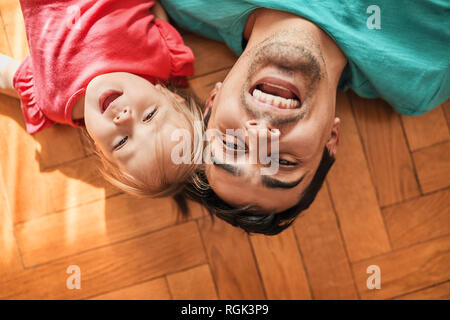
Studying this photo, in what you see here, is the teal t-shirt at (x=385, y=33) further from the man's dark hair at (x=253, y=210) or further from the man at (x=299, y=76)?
the man's dark hair at (x=253, y=210)

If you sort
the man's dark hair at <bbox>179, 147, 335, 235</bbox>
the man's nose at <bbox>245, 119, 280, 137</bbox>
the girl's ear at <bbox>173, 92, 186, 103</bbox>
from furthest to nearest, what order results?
the girl's ear at <bbox>173, 92, 186, 103</bbox>
the man's dark hair at <bbox>179, 147, 335, 235</bbox>
the man's nose at <bbox>245, 119, 280, 137</bbox>

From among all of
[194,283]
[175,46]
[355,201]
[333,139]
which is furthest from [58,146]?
[355,201]

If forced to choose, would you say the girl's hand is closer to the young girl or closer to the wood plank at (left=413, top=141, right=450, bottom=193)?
the young girl

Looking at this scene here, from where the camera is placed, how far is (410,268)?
1018mm

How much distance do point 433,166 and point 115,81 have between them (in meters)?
0.93

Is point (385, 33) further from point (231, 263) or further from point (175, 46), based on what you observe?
point (231, 263)

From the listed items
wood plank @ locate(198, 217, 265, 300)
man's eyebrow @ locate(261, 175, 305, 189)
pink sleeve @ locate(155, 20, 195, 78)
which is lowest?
wood plank @ locate(198, 217, 265, 300)

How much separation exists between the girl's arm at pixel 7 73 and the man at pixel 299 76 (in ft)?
1.53

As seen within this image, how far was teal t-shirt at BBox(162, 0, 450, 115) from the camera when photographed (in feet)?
2.50

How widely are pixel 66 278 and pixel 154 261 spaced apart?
27 cm

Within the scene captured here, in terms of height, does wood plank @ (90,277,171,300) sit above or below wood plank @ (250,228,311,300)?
below

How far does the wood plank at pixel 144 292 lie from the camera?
3.38ft

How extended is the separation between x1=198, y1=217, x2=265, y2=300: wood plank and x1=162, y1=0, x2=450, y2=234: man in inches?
9.0

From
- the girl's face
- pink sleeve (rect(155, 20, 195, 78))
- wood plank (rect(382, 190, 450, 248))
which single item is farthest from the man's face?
wood plank (rect(382, 190, 450, 248))
